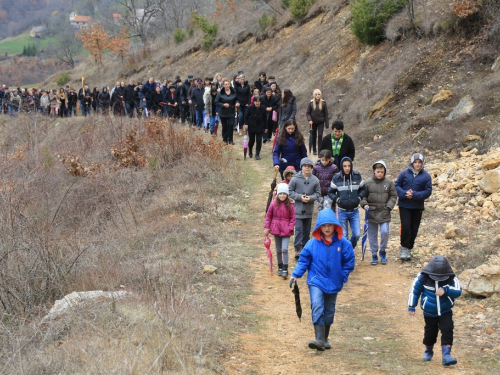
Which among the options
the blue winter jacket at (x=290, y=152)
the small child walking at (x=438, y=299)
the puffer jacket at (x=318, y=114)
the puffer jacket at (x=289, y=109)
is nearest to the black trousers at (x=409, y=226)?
the blue winter jacket at (x=290, y=152)

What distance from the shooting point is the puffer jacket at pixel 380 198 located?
9.71 meters

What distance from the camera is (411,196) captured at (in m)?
9.64

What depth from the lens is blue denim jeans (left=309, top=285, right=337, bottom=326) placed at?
6.74 m

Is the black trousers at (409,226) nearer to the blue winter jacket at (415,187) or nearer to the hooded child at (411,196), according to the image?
the hooded child at (411,196)

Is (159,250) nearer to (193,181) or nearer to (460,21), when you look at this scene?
(193,181)

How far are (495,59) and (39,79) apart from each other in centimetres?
9876

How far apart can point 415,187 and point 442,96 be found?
823 cm

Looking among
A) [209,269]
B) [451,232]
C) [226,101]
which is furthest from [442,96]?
[209,269]

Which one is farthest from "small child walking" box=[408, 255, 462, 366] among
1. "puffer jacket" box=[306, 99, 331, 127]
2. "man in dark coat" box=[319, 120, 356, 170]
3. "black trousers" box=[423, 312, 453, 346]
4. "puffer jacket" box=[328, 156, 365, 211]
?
"puffer jacket" box=[306, 99, 331, 127]

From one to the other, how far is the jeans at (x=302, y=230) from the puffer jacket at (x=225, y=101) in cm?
869

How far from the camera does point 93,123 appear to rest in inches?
918

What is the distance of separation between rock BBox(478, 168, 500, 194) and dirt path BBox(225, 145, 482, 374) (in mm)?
2259

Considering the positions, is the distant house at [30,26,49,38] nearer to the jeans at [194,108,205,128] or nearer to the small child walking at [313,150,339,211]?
the jeans at [194,108,205,128]

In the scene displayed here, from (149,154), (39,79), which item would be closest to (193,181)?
(149,154)
